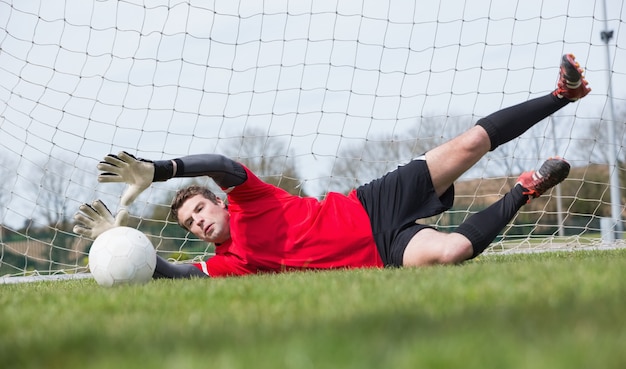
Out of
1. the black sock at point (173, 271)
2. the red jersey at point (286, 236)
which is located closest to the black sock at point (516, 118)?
the red jersey at point (286, 236)

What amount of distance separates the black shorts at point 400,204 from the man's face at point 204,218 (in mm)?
939

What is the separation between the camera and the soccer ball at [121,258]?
3.59 metres

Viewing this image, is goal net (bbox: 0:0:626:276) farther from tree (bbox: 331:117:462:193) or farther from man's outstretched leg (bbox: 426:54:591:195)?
man's outstretched leg (bbox: 426:54:591:195)

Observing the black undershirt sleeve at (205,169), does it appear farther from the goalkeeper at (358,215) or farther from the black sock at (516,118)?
the black sock at (516,118)

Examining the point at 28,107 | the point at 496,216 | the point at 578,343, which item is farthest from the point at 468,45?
the point at 578,343

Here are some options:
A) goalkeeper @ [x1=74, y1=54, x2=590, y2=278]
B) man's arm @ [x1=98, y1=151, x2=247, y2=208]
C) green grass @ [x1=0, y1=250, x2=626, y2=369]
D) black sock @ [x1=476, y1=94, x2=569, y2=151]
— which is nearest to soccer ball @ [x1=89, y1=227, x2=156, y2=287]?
man's arm @ [x1=98, y1=151, x2=247, y2=208]

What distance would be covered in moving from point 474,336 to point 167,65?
5877mm

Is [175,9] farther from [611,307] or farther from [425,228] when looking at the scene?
[611,307]

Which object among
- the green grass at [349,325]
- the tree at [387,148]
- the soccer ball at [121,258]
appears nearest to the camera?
the green grass at [349,325]

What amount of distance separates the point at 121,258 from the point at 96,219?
23.0 inches

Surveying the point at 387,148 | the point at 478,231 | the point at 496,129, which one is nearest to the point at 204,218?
the point at 478,231

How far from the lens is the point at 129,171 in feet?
12.2

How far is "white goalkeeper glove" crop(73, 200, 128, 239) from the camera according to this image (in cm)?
401

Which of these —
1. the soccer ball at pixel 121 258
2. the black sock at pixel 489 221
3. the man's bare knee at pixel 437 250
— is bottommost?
the soccer ball at pixel 121 258
